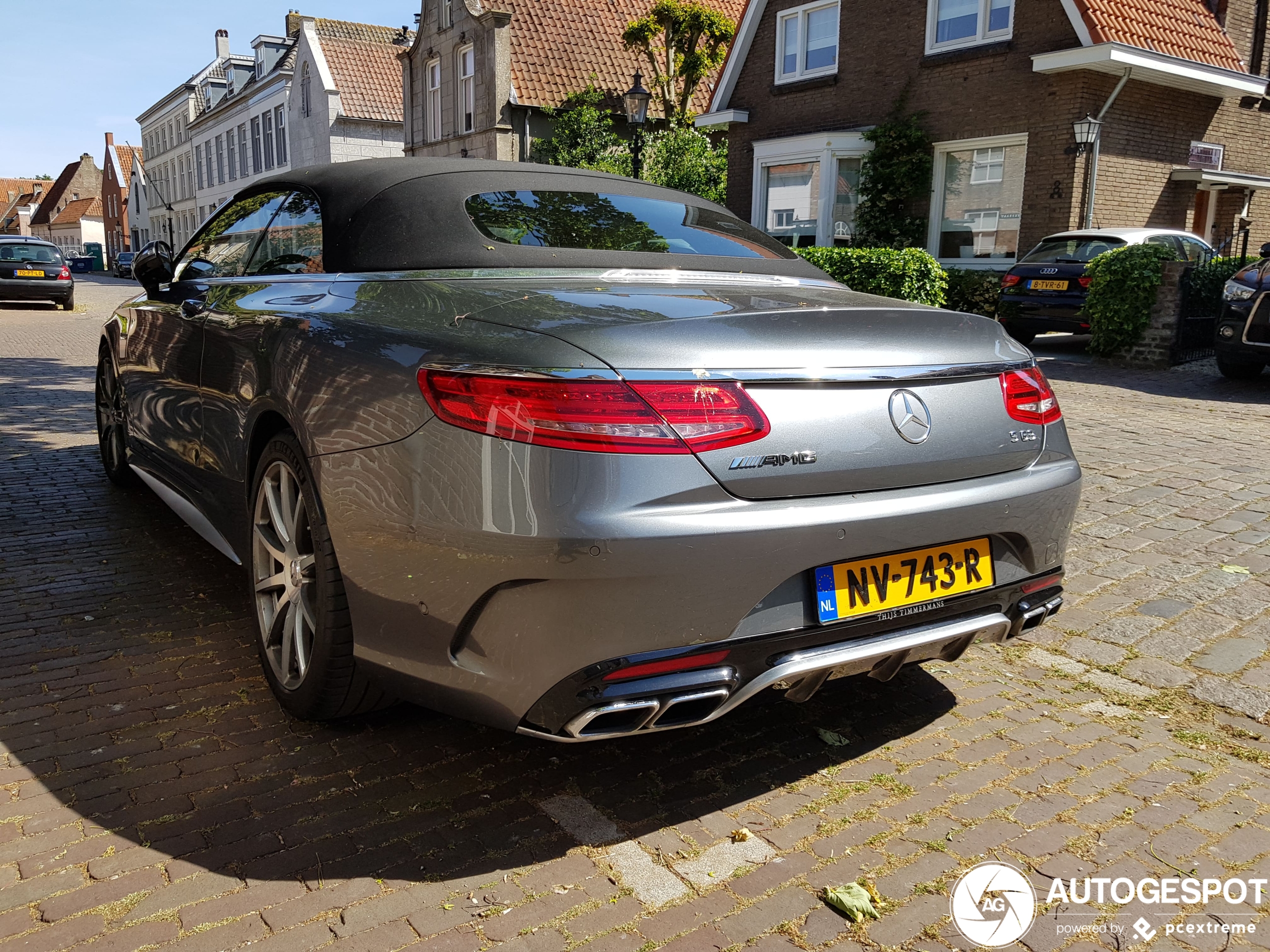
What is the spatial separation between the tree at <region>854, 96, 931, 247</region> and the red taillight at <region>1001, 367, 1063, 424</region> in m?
16.6

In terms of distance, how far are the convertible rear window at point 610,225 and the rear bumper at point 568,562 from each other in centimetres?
111

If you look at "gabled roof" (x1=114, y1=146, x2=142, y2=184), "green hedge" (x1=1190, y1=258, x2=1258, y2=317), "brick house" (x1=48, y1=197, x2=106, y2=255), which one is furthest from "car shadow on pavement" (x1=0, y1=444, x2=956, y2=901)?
"brick house" (x1=48, y1=197, x2=106, y2=255)

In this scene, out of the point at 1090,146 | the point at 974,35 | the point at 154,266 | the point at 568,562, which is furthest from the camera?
the point at 974,35

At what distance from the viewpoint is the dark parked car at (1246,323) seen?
33.4 ft

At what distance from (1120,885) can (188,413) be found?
3.41m

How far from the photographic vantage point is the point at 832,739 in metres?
3.12

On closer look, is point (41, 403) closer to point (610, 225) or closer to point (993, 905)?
point (610, 225)

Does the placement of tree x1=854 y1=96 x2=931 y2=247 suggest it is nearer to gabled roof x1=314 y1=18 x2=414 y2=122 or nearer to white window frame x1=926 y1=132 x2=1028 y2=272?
white window frame x1=926 y1=132 x2=1028 y2=272

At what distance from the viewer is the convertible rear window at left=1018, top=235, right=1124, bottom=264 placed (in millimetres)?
13336

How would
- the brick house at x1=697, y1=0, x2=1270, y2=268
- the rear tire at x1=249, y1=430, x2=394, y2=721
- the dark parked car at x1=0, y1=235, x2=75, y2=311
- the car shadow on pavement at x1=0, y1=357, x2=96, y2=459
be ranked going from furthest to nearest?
1. the dark parked car at x1=0, y1=235, x2=75, y2=311
2. the brick house at x1=697, y1=0, x2=1270, y2=268
3. the car shadow on pavement at x1=0, y1=357, x2=96, y2=459
4. the rear tire at x1=249, y1=430, x2=394, y2=721

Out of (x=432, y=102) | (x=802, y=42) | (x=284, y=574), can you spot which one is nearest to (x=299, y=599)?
(x=284, y=574)

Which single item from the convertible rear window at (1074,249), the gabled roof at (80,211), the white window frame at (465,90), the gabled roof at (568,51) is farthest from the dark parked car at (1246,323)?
the gabled roof at (80,211)

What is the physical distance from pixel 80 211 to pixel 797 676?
108521 millimetres

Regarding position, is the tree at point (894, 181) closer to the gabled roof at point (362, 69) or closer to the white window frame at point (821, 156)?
the white window frame at point (821, 156)
